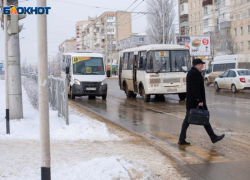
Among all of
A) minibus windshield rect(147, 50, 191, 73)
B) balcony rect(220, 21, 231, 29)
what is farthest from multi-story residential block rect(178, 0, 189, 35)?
minibus windshield rect(147, 50, 191, 73)

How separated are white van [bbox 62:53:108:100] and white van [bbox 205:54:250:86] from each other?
16113 millimetres

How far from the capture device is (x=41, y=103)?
4551 millimetres

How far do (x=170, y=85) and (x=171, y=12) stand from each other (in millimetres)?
41080

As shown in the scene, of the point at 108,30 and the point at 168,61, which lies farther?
the point at 108,30

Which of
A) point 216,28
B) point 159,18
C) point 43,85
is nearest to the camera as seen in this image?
point 43,85

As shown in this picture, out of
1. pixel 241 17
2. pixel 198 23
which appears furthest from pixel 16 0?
pixel 198 23

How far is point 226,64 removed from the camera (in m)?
35.8

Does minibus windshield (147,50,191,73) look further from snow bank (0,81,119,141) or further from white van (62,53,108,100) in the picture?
snow bank (0,81,119,141)

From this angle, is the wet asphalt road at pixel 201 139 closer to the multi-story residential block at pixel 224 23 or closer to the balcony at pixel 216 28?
the multi-story residential block at pixel 224 23

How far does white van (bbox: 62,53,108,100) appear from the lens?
2180 centimetres

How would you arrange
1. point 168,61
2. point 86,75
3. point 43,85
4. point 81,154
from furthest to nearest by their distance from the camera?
point 86,75 < point 168,61 < point 81,154 < point 43,85

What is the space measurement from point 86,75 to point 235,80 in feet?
33.9

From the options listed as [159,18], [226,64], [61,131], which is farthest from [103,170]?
[159,18]

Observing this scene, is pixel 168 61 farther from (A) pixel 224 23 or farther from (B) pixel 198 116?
(A) pixel 224 23
